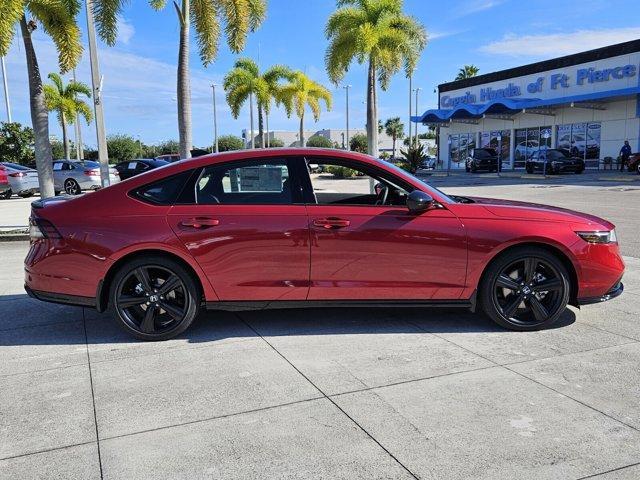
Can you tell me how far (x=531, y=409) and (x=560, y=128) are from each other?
126 ft

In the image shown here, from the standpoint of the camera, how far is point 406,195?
4.70 meters

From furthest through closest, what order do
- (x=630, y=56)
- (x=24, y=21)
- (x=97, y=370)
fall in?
(x=630, y=56), (x=24, y=21), (x=97, y=370)

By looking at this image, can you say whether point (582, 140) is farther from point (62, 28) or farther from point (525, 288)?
point (525, 288)

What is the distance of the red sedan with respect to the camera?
4473 mm

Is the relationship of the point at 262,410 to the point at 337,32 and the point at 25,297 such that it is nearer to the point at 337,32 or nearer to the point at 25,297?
the point at 25,297

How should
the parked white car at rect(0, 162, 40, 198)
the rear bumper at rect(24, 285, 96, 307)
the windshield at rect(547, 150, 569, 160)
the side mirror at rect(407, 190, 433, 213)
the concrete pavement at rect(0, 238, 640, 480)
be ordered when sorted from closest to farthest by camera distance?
the concrete pavement at rect(0, 238, 640, 480), the side mirror at rect(407, 190, 433, 213), the rear bumper at rect(24, 285, 96, 307), the parked white car at rect(0, 162, 40, 198), the windshield at rect(547, 150, 569, 160)

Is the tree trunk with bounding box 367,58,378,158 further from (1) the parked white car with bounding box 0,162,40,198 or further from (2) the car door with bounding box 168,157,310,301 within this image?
(2) the car door with bounding box 168,157,310,301

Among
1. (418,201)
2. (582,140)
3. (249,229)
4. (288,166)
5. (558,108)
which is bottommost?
(249,229)

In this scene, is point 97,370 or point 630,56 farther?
point 630,56

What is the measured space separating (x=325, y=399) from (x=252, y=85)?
35.8 m

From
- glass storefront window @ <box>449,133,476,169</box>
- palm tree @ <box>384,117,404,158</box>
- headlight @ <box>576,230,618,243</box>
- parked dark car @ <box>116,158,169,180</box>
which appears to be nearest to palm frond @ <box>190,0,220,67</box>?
parked dark car @ <box>116,158,169,180</box>

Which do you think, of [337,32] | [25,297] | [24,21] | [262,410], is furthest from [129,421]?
[337,32]

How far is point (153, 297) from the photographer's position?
179 inches

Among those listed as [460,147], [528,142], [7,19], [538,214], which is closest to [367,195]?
[538,214]
